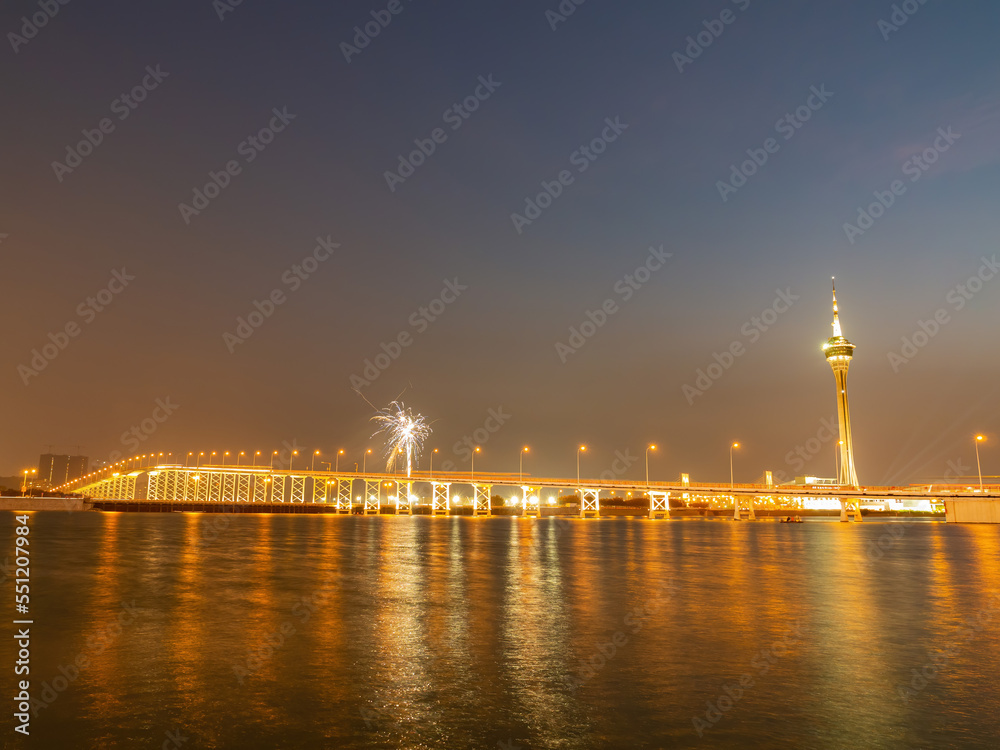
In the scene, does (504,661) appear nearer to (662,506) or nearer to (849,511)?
(849,511)

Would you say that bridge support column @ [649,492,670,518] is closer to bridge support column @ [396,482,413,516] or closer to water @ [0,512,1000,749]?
bridge support column @ [396,482,413,516]

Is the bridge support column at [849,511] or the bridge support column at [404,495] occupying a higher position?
the bridge support column at [404,495]

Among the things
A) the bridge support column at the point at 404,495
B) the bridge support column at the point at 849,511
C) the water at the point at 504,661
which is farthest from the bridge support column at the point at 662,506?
the water at the point at 504,661

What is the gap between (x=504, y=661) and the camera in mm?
13117

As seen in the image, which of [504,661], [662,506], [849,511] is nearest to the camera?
[504,661]

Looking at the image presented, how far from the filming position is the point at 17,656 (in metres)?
13.3

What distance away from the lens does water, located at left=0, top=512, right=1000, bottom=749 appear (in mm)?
9203

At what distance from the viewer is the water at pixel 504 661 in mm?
9203

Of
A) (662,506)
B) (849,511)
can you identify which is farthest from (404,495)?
(849,511)

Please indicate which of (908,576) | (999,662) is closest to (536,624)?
(999,662)

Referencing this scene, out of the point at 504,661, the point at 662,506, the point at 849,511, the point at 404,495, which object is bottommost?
the point at 849,511

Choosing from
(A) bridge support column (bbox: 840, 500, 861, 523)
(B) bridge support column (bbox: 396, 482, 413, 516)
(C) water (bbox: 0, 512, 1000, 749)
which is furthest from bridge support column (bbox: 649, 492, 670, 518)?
(C) water (bbox: 0, 512, 1000, 749)

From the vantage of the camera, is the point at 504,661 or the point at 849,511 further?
the point at 849,511

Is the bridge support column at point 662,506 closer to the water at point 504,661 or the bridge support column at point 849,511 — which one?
the bridge support column at point 849,511
